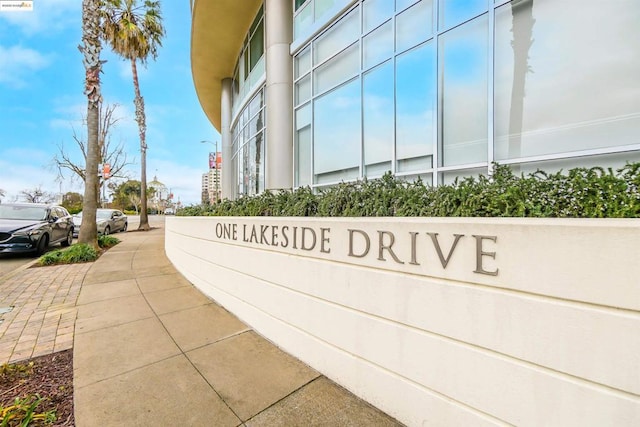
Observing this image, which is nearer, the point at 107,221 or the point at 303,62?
the point at 303,62

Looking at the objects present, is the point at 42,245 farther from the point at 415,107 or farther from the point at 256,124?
the point at 415,107

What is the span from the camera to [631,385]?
4.65 ft

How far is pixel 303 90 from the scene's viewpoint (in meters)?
7.45

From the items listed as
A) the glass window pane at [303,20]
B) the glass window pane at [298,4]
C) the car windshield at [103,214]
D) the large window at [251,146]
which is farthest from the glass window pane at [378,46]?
the car windshield at [103,214]

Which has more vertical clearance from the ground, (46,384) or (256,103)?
(256,103)

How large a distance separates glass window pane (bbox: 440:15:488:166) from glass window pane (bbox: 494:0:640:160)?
0.19 m

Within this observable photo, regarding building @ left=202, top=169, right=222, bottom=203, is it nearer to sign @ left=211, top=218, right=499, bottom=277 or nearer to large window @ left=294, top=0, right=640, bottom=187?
large window @ left=294, top=0, right=640, bottom=187

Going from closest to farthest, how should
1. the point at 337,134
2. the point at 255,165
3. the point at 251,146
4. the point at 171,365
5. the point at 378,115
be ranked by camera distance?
the point at 171,365 < the point at 378,115 < the point at 337,134 < the point at 255,165 < the point at 251,146

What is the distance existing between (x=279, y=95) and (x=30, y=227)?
945cm

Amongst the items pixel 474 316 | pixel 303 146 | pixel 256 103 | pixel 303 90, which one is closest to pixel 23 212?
pixel 256 103

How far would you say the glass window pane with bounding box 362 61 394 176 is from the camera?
5.21 meters

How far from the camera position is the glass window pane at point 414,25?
15.4 ft

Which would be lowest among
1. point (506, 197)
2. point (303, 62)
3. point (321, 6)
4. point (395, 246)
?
point (395, 246)

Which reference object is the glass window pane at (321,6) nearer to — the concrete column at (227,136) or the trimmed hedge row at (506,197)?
the trimmed hedge row at (506,197)
